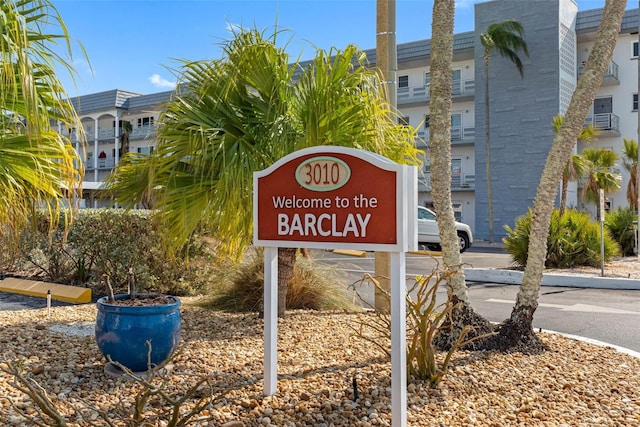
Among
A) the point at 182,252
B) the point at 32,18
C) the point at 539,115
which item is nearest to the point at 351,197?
the point at 32,18

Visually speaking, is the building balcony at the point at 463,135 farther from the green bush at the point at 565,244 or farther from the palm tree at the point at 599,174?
the green bush at the point at 565,244

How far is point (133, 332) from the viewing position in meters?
4.66

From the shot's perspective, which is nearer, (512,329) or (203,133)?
(512,329)

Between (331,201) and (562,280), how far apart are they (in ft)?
33.0

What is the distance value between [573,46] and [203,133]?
27992mm

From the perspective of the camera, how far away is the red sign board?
3947 mm

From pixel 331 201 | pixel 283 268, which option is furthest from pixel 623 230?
pixel 331 201

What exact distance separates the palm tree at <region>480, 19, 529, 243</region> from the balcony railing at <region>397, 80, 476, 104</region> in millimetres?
2785

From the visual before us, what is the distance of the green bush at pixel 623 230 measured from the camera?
19.5 m

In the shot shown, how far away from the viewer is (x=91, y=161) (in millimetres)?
49500

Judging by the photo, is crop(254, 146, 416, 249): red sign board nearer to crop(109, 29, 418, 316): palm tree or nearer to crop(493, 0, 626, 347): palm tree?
crop(109, 29, 418, 316): palm tree

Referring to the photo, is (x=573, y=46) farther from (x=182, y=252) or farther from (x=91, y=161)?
(x=91, y=161)

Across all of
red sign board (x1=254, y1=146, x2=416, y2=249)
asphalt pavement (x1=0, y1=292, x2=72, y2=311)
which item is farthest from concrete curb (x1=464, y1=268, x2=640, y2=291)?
red sign board (x1=254, y1=146, x2=416, y2=249)

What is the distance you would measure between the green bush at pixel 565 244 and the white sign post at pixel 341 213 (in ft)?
38.0
